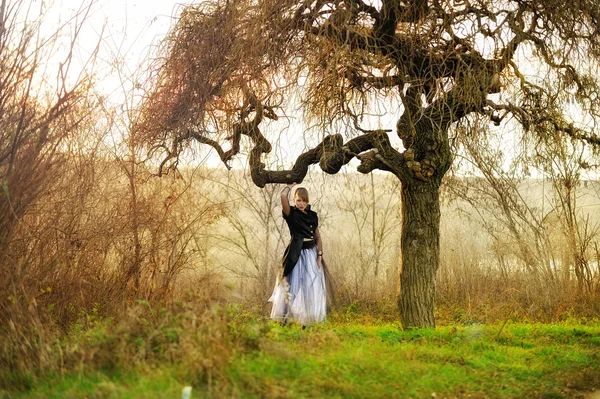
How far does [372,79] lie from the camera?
29.4 feet

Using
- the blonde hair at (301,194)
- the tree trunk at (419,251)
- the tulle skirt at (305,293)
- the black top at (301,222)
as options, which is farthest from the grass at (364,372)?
the blonde hair at (301,194)

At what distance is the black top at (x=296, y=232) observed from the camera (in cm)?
1016

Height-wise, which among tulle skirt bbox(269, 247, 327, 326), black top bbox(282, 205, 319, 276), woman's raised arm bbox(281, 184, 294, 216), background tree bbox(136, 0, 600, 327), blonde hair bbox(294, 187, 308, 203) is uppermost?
background tree bbox(136, 0, 600, 327)

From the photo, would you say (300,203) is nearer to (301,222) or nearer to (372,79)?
(301,222)

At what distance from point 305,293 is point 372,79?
10.8 feet

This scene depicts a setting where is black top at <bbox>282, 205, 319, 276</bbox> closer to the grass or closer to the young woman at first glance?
the young woman

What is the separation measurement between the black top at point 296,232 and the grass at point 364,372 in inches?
61.9

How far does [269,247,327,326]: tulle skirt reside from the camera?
10.0m

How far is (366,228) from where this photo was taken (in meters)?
15.6

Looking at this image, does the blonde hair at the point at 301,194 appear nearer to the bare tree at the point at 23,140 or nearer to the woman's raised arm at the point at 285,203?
the woman's raised arm at the point at 285,203

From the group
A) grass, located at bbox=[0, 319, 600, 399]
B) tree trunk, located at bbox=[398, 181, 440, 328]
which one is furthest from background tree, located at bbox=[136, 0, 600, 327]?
grass, located at bbox=[0, 319, 600, 399]

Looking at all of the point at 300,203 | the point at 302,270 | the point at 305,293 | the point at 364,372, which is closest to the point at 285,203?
the point at 300,203

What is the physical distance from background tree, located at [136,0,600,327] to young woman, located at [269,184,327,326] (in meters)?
0.60

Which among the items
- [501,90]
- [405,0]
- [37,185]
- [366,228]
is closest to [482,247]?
[366,228]
